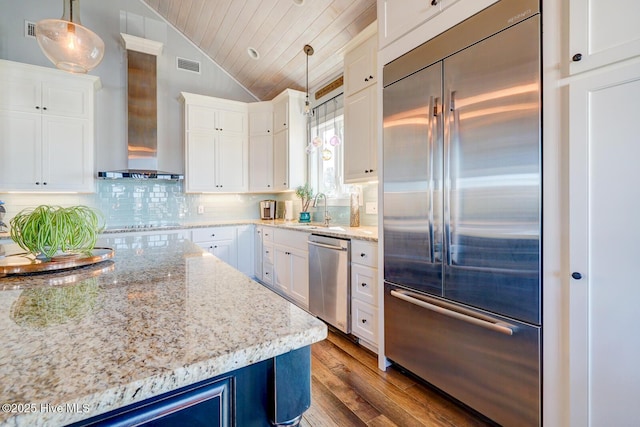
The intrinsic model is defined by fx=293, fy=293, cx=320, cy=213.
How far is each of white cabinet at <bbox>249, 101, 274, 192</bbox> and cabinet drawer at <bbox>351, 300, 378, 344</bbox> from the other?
2468 millimetres

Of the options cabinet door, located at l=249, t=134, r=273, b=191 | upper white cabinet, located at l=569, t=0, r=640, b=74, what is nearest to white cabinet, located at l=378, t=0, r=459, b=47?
upper white cabinet, located at l=569, t=0, r=640, b=74

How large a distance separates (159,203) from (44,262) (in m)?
3.32

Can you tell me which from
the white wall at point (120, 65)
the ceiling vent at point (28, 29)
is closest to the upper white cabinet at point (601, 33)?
the white wall at point (120, 65)

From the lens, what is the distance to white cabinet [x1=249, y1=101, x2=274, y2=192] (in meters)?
4.34

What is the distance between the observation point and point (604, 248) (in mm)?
1127

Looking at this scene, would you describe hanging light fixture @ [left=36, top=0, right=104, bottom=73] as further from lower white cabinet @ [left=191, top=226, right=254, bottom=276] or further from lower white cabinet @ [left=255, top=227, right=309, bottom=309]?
lower white cabinet @ [left=191, top=226, right=254, bottom=276]

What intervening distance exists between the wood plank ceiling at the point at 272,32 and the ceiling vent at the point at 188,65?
263mm

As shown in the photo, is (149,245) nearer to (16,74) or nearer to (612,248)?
(612,248)

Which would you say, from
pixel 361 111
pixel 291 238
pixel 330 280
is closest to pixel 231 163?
pixel 291 238

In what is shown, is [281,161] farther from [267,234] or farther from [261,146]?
[267,234]

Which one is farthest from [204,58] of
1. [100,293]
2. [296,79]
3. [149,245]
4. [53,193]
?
[100,293]

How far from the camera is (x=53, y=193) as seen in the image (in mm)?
3404

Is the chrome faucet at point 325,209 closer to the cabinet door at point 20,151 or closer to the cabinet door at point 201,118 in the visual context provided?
the cabinet door at point 201,118

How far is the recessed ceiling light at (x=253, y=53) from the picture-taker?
3842 millimetres
